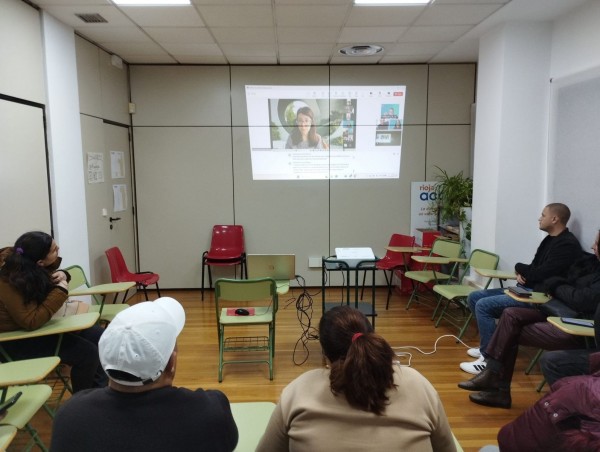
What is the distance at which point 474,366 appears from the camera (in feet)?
11.8

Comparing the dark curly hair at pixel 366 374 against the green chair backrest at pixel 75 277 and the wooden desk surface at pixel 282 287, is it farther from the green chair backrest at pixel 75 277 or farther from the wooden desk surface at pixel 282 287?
the green chair backrest at pixel 75 277

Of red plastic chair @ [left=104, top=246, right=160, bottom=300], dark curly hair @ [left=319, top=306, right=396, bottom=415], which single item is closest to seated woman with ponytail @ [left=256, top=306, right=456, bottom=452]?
dark curly hair @ [left=319, top=306, right=396, bottom=415]

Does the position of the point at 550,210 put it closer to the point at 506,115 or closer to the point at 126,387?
the point at 506,115

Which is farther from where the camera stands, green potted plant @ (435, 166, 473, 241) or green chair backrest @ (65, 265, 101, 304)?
green potted plant @ (435, 166, 473, 241)

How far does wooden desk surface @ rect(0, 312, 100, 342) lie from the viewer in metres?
2.51

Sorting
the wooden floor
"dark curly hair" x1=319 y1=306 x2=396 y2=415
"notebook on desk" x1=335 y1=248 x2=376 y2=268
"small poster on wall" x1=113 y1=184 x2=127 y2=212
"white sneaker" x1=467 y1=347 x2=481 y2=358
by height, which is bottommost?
the wooden floor

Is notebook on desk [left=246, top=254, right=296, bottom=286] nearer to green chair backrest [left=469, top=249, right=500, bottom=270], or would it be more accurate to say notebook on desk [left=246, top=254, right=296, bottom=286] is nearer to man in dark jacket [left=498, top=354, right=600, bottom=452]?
green chair backrest [left=469, top=249, right=500, bottom=270]

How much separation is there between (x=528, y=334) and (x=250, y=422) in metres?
2.32

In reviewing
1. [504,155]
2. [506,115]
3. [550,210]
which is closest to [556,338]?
[550,210]

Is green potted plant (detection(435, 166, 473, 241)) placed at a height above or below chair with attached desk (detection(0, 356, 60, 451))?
above

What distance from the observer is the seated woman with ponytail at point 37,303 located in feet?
8.40

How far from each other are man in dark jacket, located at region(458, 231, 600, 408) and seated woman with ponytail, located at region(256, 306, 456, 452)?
207cm

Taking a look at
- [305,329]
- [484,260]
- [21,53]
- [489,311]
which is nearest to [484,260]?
[484,260]

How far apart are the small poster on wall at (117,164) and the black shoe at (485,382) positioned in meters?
4.51
